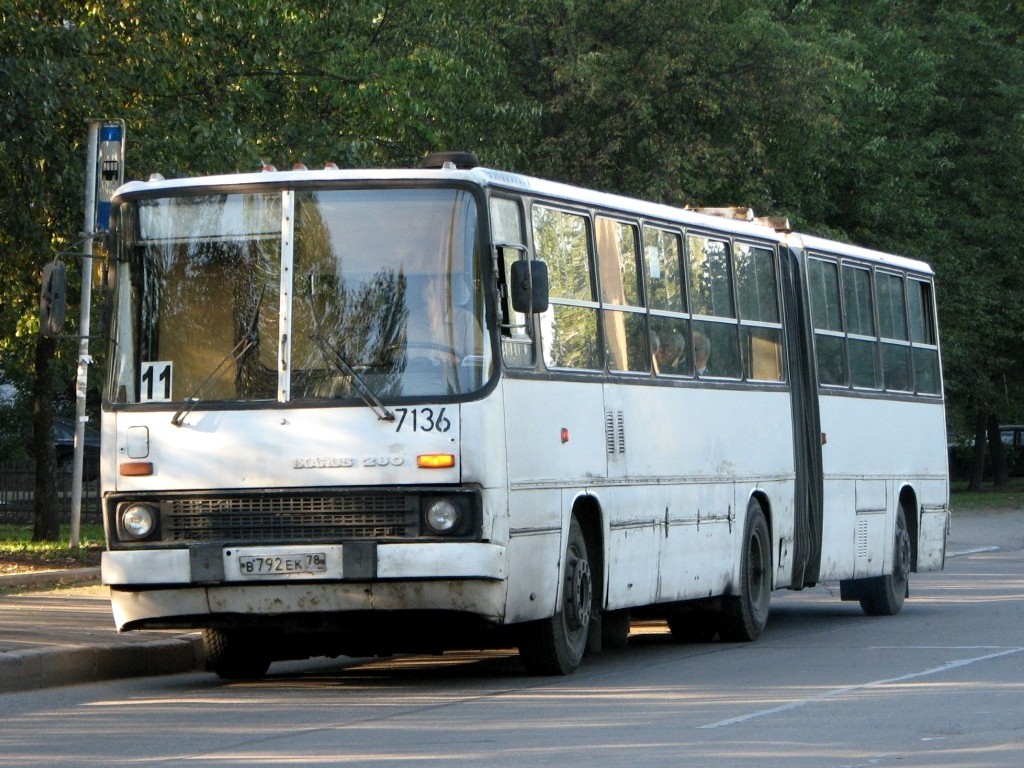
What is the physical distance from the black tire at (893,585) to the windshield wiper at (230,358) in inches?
341

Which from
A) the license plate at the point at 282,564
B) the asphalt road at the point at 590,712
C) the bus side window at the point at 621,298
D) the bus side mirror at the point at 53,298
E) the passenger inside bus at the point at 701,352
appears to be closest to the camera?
the asphalt road at the point at 590,712

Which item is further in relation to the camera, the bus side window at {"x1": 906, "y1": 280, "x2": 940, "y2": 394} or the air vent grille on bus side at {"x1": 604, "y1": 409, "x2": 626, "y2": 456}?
the bus side window at {"x1": 906, "y1": 280, "x2": 940, "y2": 394}

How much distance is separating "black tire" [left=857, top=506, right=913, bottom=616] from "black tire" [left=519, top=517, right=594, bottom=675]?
6.64 metres

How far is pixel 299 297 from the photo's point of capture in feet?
38.6

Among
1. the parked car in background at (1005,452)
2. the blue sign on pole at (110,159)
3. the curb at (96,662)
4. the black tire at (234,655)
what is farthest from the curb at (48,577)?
the parked car in background at (1005,452)

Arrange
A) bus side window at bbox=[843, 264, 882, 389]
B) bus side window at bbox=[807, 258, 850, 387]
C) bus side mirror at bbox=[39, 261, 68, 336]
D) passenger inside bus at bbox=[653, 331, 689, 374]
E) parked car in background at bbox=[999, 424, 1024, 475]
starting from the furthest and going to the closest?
parked car in background at bbox=[999, 424, 1024, 475] → bus side window at bbox=[843, 264, 882, 389] → bus side window at bbox=[807, 258, 850, 387] → passenger inside bus at bbox=[653, 331, 689, 374] → bus side mirror at bbox=[39, 261, 68, 336]

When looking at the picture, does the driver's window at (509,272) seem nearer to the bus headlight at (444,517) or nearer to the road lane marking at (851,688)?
the bus headlight at (444,517)

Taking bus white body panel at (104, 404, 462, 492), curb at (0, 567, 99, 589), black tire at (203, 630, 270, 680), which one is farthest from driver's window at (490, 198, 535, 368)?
curb at (0, 567, 99, 589)

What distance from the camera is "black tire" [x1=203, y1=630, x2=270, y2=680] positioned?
42.0 ft

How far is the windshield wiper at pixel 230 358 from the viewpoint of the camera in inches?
464

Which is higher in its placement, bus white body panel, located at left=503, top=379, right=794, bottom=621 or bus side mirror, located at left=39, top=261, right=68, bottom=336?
bus side mirror, located at left=39, top=261, right=68, bottom=336

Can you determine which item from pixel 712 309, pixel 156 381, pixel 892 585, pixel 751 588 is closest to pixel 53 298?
pixel 156 381

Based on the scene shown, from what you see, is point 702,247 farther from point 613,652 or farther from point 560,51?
point 560,51

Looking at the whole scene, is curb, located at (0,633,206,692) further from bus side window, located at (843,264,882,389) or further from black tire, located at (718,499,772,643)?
bus side window, located at (843,264,882,389)
